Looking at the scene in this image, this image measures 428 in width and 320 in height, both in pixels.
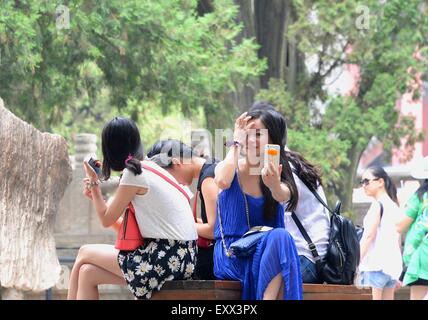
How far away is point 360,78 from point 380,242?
587 cm

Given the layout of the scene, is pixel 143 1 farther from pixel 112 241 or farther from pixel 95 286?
pixel 95 286

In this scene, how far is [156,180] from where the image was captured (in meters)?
7.04

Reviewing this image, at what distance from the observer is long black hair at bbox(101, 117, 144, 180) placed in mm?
6953

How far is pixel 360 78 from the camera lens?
54.7 ft

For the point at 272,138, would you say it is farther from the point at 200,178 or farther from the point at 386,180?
the point at 386,180

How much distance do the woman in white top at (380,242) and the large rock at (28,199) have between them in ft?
11.0

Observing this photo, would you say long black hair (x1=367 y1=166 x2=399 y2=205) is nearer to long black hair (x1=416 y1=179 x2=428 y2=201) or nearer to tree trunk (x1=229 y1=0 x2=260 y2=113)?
long black hair (x1=416 y1=179 x2=428 y2=201)

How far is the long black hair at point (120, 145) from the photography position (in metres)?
6.95

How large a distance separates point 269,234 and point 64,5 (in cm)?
728

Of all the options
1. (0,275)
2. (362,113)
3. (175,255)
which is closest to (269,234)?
(175,255)

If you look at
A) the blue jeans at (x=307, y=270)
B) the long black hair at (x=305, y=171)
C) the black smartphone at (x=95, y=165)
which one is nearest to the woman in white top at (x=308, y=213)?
the long black hair at (x=305, y=171)

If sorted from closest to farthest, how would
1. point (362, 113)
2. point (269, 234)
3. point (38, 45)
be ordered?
point (269, 234) < point (38, 45) < point (362, 113)

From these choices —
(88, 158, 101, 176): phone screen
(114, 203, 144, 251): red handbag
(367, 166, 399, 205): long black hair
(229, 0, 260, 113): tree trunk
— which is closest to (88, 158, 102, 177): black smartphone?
(88, 158, 101, 176): phone screen

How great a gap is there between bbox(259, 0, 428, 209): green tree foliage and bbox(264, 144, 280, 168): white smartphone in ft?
27.4
